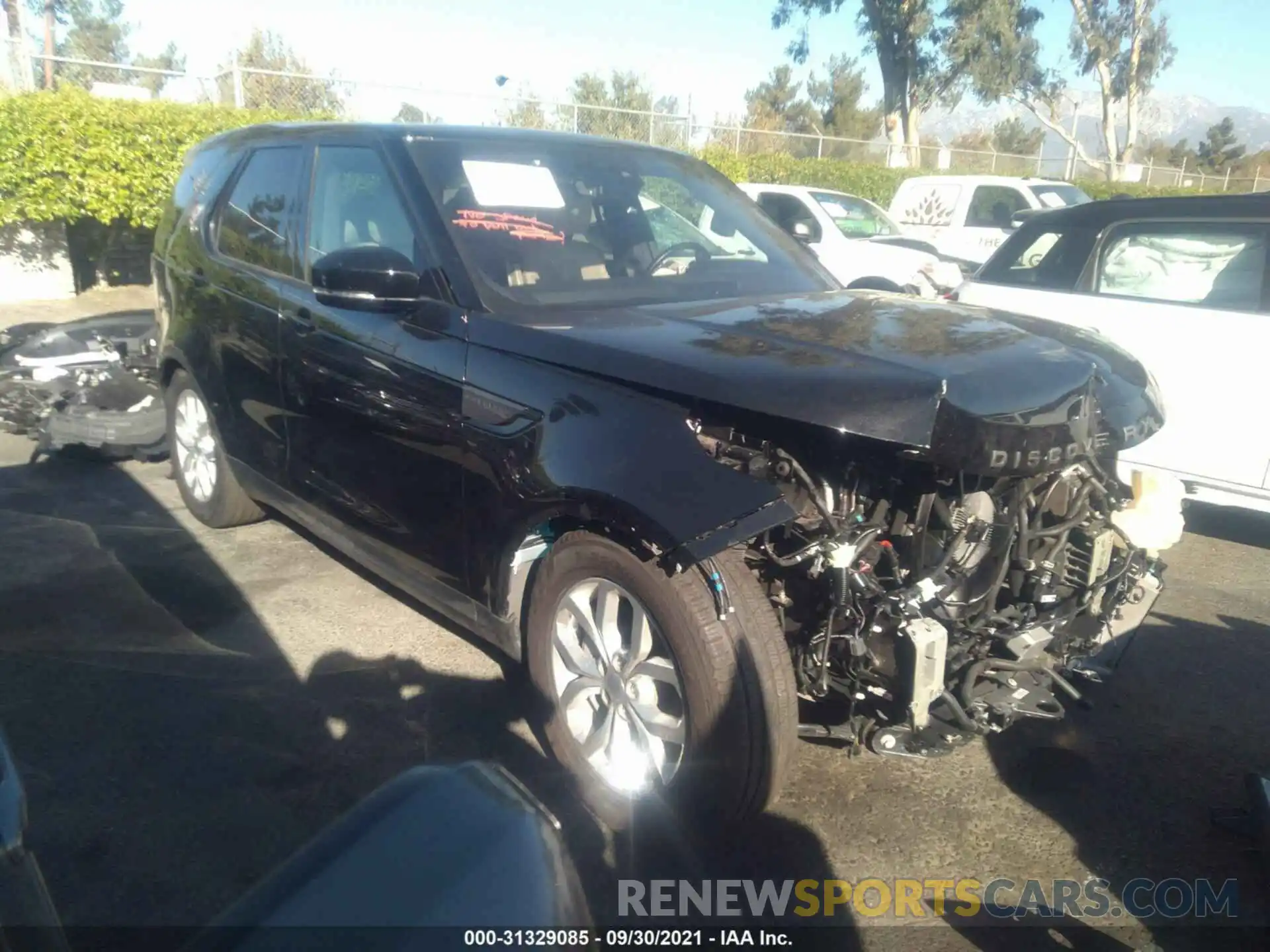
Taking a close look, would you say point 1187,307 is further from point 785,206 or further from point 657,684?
point 785,206

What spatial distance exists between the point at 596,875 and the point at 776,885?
0.49 meters

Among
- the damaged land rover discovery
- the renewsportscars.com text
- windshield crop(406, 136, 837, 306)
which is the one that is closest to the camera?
the damaged land rover discovery

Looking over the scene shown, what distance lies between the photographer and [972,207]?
13.8 meters

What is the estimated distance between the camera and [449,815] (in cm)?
136

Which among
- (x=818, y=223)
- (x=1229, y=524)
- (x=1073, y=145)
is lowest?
(x=1229, y=524)

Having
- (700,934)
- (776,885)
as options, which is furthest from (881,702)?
(700,934)

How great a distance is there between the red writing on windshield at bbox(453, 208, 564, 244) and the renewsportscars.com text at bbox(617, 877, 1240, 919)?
2.07 metres

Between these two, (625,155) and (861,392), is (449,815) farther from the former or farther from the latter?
(625,155)

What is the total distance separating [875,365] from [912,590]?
1.98 ft

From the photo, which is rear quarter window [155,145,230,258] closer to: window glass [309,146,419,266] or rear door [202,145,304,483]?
rear door [202,145,304,483]

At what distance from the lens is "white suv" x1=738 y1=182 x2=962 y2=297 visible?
11.1 m

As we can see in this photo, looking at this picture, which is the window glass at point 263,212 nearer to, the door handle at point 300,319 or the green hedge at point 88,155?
the door handle at point 300,319

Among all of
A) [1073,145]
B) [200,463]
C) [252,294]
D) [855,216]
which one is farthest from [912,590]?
[1073,145]

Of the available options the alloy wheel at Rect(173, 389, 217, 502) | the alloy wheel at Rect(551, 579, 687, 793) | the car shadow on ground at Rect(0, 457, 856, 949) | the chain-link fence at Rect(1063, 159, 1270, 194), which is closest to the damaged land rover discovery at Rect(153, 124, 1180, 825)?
the alloy wheel at Rect(551, 579, 687, 793)
